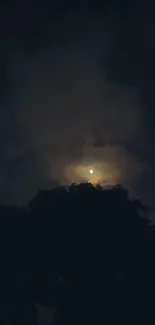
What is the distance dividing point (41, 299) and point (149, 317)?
25.4m

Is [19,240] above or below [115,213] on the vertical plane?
below

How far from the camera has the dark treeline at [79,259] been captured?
9538 centimetres

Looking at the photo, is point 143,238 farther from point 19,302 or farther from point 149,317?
point 19,302

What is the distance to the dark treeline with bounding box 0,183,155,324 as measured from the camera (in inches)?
3755

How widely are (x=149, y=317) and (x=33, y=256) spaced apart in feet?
101

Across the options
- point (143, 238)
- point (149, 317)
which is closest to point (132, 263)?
point (143, 238)

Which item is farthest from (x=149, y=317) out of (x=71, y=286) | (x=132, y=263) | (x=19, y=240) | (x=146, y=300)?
(x=19, y=240)

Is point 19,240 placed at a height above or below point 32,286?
above

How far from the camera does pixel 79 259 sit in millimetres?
99125

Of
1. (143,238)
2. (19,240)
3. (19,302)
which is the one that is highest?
(143,238)

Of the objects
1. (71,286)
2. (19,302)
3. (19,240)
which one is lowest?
(19,302)

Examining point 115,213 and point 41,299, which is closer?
point 41,299

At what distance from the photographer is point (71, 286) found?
96.7 m

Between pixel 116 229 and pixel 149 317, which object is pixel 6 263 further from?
pixel 149 317
